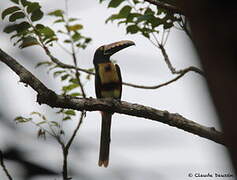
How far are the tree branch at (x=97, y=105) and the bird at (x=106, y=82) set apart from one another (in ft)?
4.81

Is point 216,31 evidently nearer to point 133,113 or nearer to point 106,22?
point 133,113

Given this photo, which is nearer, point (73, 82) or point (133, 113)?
point (133, 113)

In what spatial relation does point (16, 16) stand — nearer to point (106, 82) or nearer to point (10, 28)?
point (10, 28)

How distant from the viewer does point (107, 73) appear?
15.1 ft

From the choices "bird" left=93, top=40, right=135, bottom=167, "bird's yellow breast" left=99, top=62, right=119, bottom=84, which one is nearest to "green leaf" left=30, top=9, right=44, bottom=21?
"bird" left=93, top=40, right=135, bottom=167

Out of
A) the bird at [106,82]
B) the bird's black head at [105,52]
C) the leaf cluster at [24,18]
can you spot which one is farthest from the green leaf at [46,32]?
the bird's black head at [105,52]

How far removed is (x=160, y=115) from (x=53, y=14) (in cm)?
157

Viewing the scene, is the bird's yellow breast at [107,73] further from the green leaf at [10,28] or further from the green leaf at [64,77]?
the green leaf at [10,28]

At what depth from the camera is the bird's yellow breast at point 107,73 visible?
454 cm

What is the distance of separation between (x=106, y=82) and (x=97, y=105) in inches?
67.7

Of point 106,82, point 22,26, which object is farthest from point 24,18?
point 106,82

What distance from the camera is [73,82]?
3932mm

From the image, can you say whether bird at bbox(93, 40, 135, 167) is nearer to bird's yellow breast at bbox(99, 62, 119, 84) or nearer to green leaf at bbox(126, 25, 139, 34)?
bird's yellow breast at bbox(99, 62, 119, 84)

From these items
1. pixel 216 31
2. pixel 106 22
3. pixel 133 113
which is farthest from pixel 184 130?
pixel 216 31
